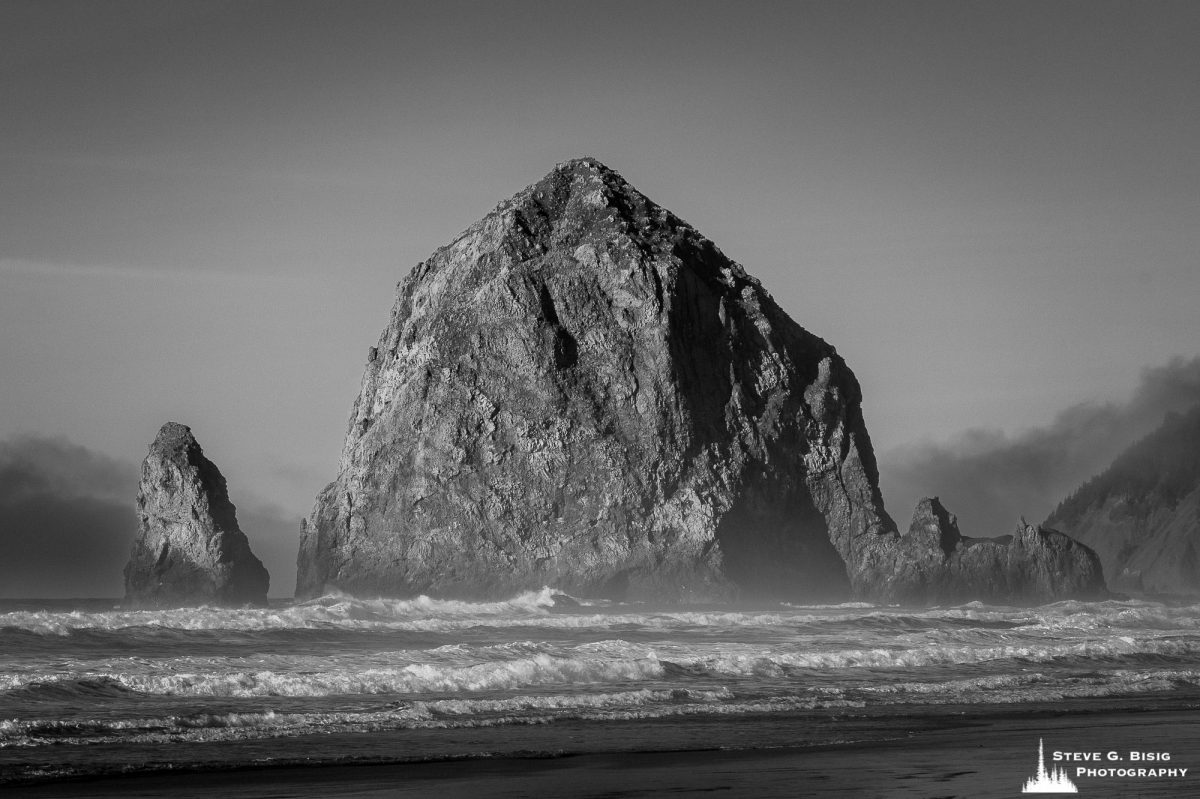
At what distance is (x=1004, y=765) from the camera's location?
15375 mm

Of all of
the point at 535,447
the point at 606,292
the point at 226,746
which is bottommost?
the point at 226,746

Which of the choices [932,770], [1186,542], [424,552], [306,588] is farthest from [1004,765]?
[1186,542]

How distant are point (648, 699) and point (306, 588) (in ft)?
190

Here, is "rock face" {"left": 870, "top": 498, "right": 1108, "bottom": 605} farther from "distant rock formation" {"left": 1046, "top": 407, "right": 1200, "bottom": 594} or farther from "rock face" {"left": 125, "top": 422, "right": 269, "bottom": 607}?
"rock face" {"left": 125, "top": 422, "right": 269, "bottom": 607}

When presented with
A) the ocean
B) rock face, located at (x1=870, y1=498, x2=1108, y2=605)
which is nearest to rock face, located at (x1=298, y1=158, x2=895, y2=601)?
rock face, located at (x1=870, y1=498, x2=1108, y2=605)

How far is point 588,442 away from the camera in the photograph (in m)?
75.6

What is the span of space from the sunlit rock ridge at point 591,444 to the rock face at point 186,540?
6.70 meters

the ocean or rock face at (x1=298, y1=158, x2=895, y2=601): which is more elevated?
rock face at (x1=298, y1=158, x2=895, y2=601)

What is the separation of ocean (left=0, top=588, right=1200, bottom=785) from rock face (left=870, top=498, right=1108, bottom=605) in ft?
114

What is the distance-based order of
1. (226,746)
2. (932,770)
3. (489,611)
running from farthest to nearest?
(489,611)
(226,746)
(932,770)

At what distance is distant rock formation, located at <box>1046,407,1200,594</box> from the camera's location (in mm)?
103438

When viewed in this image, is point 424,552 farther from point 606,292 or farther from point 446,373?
point 606,292

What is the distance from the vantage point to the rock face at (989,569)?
7506 centimetres

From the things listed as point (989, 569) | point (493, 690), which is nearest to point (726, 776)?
point (493, 690)
